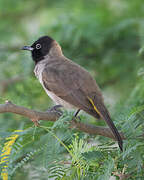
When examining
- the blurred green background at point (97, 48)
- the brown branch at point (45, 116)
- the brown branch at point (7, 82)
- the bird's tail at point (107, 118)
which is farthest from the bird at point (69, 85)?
the brown branch at point (7, 82)

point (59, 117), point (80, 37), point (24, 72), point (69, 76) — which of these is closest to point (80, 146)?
point (59, 117)

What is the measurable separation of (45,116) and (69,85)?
1.04 metres

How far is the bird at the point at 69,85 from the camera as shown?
3410 millimetres

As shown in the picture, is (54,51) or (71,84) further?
(54,51)

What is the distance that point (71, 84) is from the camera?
12.2 ft

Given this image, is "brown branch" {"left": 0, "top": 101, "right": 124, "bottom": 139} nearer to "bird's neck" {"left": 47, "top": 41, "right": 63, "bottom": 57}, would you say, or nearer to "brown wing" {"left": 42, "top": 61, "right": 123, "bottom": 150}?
"brown wing" {"left": 42, "top": 61, "right": 123, "bottom": 150}

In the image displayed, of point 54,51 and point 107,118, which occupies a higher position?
point 54,51

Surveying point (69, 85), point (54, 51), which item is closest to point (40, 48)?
point (54, 51)

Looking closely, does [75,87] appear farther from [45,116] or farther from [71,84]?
[45,116]

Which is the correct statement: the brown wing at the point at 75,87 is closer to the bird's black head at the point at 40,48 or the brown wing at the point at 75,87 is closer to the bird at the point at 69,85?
the bird at the point at 69,85

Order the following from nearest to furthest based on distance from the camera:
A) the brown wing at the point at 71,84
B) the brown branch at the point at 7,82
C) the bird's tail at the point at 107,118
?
the bird's tail at the point at 107,118 < the brown wing at the point at 71,84 < the brown branch at the point at 7,82

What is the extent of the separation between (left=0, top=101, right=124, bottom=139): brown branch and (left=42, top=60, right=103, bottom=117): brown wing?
1.79ft

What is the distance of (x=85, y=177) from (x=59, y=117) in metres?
0.53

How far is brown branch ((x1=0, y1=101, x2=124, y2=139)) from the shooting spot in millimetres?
2520
